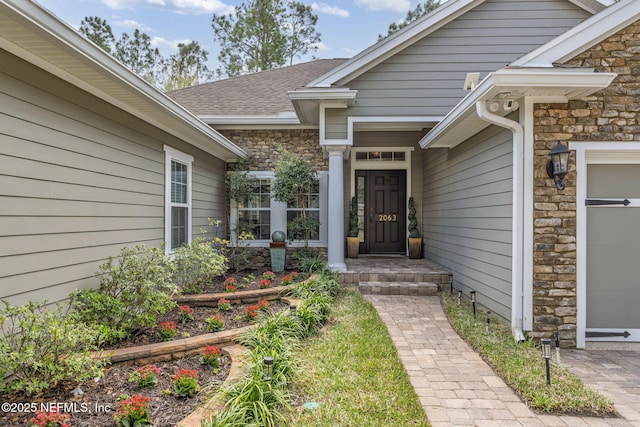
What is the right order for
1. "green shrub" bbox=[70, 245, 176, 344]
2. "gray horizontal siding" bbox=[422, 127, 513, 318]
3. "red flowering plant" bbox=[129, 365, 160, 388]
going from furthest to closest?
"gray horizontal siding" bbox=[422, 127, 513, 318] → "green shrub" bbox=[70, 245, 176, 344] → "red flowering plant" bbox=[129, 365, 160, 388]

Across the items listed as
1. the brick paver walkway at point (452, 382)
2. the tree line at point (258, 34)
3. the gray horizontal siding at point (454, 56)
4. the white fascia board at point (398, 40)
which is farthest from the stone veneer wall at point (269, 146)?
the tree line at point (258, 34)

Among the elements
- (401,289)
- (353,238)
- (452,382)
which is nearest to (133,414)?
(452,382)

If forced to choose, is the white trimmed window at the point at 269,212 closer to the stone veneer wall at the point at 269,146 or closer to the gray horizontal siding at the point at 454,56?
the stone veneer wall at the point at 269,146

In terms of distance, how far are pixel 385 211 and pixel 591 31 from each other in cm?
575

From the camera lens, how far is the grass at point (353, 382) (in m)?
2.63

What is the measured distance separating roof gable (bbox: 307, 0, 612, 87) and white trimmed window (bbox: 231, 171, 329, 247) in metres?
2.31

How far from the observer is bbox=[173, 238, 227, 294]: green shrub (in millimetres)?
5379

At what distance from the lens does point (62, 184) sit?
351 centimetres

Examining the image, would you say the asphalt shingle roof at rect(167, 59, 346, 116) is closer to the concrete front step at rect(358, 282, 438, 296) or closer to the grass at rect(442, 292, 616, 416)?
the concrete front step at rect(358, 282, 438, 296)

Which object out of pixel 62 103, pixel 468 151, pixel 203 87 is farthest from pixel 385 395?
pixel 203 87

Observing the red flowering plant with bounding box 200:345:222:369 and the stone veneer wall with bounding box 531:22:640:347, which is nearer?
the red flowering plant with bounding box 200:345:222:369

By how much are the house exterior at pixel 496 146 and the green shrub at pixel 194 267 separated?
224 cm

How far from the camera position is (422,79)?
22.7 ft

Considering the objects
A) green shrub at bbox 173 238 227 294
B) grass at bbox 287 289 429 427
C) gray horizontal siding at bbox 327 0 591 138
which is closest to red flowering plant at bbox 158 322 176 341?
grass at bbox 287 289 429 427
